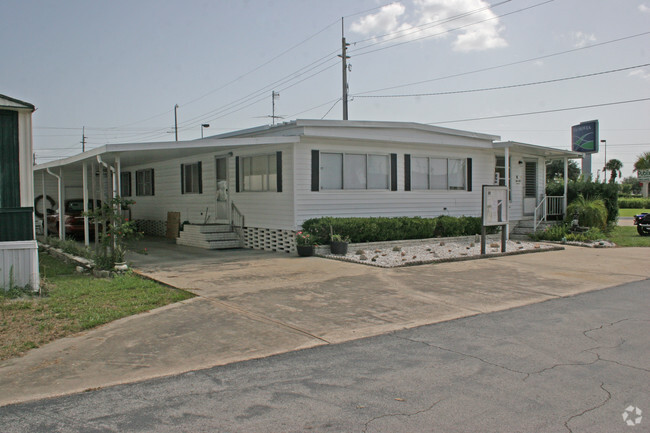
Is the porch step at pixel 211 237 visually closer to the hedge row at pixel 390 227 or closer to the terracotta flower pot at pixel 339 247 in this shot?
the hedge row at pixel 390 227

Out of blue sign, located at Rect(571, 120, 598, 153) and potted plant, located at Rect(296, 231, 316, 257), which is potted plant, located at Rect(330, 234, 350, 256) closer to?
potted plant, located at Rect(296, 231, 316, 257)

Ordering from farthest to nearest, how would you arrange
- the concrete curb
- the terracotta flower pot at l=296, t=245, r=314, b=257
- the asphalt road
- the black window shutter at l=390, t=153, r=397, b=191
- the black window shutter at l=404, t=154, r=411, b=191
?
the black window shutter at l=404, t=154, r=411, b=191 < the black window shutter at l=390, t=153, r=397, b=191 < the terracotta flower pot at l=296, t=245, r=314, b=257 < the concrete curb < the asphalt road

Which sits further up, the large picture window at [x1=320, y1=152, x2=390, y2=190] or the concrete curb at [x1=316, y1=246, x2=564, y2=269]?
the large picture window at [x1=320, y1=152, x2=390, y2=190]

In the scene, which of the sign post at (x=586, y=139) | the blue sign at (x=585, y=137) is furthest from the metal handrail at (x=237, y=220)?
the blue sign at (x=585, y=137)

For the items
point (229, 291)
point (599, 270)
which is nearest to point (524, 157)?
point (599, 270)

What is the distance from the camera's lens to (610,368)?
505 cm

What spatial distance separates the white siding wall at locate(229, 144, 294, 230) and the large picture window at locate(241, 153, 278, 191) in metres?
0.15

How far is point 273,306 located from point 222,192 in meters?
9.72

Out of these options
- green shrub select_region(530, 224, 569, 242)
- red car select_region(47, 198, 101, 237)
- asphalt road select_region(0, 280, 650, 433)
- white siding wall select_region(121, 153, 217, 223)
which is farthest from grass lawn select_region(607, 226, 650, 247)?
red car select_region(47, 198, 101, 237)

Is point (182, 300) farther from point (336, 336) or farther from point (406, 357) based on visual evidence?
point (406, 357)

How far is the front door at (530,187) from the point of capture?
20188 mm

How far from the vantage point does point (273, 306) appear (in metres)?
7.78

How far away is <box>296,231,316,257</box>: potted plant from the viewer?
13359 millimetres

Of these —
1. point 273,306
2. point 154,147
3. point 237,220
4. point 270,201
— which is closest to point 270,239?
point 270,201
